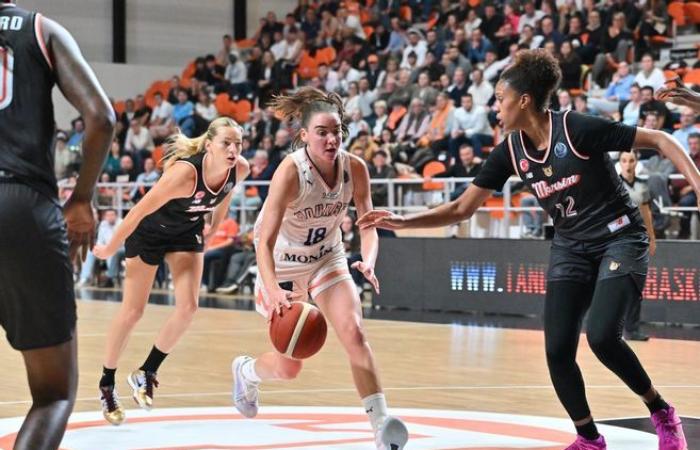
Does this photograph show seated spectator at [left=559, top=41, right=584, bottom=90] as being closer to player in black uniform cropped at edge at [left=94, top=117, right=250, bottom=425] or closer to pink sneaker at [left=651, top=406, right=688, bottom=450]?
player in black uniform cropped at edge at [left=94, top=117, right=250, bottom=425]

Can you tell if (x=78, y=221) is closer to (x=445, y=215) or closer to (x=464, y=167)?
(x=445, y=215)

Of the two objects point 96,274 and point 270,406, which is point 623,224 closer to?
point 270,406

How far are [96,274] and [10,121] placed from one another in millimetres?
17869

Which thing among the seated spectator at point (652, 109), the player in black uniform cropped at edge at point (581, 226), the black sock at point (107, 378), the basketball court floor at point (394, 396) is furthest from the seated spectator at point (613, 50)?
the player in black uniform cropped at edge at point (581, 226)

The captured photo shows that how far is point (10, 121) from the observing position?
144 inches

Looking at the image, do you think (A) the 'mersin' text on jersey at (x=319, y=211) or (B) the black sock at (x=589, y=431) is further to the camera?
(A) the 'mersin' text on jersey at (x=319, y=211)

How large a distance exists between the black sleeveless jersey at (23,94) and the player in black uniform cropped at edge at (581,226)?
87.7 inches

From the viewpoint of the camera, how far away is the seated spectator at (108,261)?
20.0 m

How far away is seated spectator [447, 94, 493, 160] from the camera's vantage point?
17.1 m

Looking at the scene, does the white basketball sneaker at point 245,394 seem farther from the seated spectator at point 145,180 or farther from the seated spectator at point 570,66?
the seated spectator at point 145,180

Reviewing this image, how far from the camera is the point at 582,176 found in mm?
5500

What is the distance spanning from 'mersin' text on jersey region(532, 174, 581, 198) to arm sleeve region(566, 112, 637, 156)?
0.41ft

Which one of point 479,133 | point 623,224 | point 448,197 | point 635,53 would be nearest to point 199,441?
point 623,224

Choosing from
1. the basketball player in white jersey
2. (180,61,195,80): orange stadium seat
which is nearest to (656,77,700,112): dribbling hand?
the basketball player in white jersey
